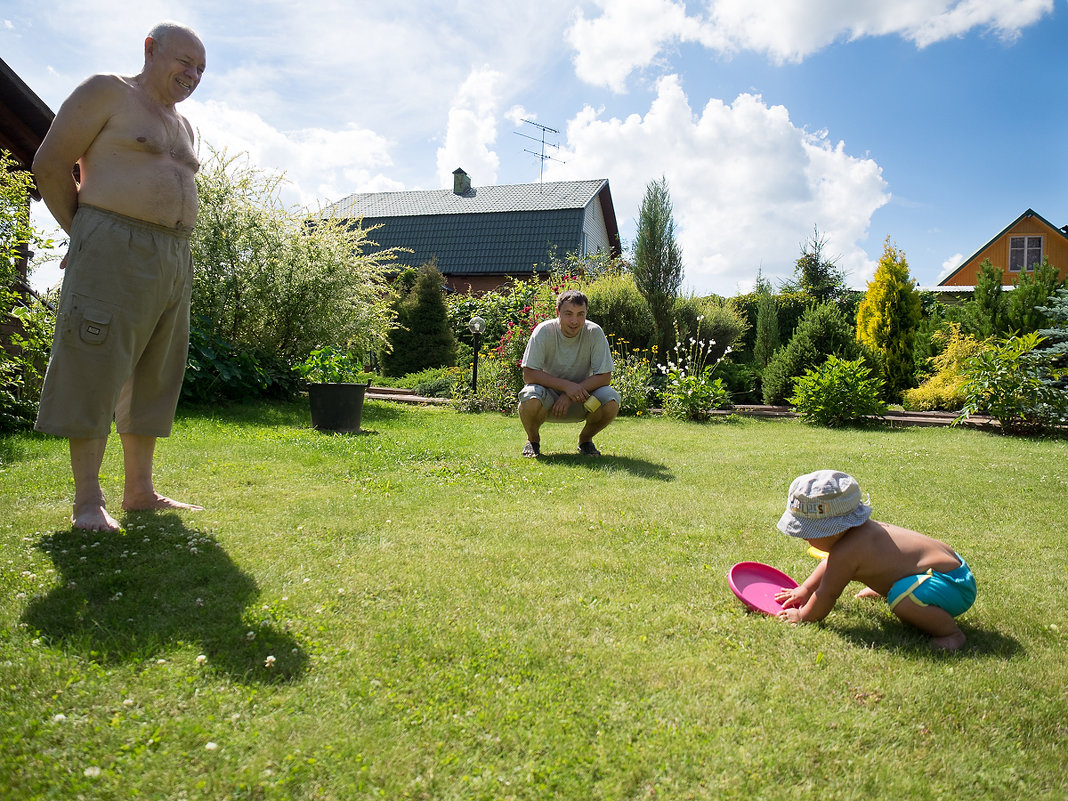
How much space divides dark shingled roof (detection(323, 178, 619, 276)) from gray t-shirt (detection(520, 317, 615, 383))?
59.1 ft

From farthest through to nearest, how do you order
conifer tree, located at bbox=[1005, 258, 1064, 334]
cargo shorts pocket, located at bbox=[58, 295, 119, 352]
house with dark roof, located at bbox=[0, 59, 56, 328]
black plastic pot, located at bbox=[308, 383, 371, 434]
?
conifer tree, located at bbox=[1005, 258, 1064, 334], black plastic pot, located at bbox=[308, 383, 371, 434], house with dark roof, located at bbox=[0, 59, 56, 328], cargo shorts pocket, located at bbox=[58, 295, 119, 352]

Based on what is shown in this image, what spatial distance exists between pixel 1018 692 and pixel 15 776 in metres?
2.41

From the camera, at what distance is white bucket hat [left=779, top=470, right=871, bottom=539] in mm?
2236

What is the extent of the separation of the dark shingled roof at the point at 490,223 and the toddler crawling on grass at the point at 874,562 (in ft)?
70.6

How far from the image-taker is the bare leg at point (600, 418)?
550 cm

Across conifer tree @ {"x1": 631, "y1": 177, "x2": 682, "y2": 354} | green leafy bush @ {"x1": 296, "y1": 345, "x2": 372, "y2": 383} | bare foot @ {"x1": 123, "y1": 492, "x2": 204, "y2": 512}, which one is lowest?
bare foot @ {"x1": 123, "y1": 492, "x2": 204, "y2": 512}

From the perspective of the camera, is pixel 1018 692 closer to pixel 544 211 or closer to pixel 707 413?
pixel 707 413

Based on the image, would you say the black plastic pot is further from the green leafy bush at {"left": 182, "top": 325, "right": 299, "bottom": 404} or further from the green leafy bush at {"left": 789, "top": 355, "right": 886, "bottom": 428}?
the green leafy bush at {"left": 789, "top": 355, "right": 886, "bottom": 428}

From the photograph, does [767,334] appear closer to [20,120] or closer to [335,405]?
[335,405]

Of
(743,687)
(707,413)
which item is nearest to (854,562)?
(743,687)

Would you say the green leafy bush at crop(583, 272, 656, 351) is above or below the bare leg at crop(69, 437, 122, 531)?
above

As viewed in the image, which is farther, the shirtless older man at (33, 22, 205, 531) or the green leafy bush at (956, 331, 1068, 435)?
the green leafy bush at (956, 331, 1068, 435)

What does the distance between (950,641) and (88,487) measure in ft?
11.0

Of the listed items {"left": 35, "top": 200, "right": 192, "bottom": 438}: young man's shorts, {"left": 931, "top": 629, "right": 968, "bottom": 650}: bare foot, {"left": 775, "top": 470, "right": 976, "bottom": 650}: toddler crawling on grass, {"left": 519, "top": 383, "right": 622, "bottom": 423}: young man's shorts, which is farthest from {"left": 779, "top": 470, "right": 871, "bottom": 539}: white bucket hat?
{"left": 519, "top": 383, "right": 622, "bottom": 423}: young man's shorts
